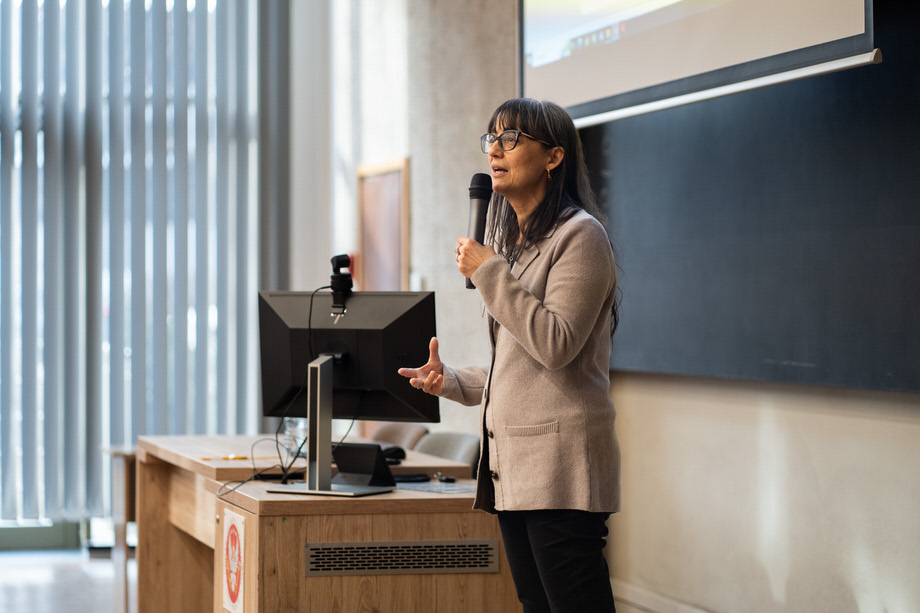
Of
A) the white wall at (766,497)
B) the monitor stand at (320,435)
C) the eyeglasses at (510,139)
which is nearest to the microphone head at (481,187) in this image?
the eyeglasses at (510,139)

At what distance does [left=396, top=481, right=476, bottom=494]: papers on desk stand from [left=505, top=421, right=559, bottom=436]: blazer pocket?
0.72 metres

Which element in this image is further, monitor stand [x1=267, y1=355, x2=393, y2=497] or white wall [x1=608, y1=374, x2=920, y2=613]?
white wall [x1=608, y1=374, x2=920, y2=613]

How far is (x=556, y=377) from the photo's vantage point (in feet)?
6.19

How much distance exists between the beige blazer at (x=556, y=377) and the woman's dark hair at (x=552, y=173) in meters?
Result: 0.05

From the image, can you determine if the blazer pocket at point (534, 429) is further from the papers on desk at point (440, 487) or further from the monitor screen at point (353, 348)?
the papers on desk at point (440, 487)

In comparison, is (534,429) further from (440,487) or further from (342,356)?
(440,487)

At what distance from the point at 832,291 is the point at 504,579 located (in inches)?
50.4

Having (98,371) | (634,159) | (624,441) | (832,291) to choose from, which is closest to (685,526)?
(624,441)

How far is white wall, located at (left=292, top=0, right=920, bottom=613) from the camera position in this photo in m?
2.79

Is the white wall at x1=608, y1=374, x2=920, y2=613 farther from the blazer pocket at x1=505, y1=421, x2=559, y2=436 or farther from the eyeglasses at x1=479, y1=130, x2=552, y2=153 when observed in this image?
the eyeglasses at x1=479, y1=130, x2=552, y2=153

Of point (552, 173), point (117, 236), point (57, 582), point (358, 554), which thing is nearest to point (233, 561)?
point (358, 554)

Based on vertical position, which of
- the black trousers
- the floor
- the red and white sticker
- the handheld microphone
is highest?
the handheld microphone

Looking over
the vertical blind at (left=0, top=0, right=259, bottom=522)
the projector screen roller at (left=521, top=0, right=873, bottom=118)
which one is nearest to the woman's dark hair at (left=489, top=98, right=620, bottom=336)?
the projector screen roller at (left=521, top=0, right=873, bottom=118)

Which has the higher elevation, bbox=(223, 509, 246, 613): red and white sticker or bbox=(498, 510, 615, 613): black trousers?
bbox=(498, 510, 615, 613): black trousers
